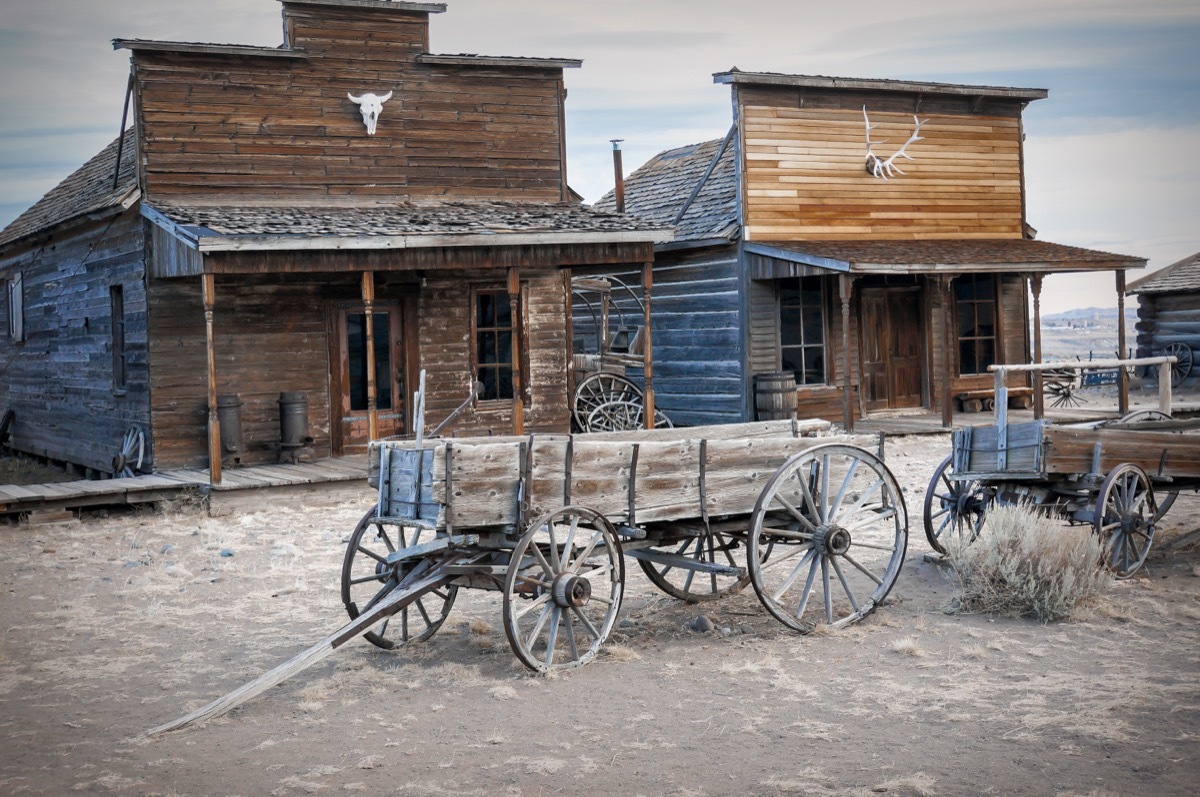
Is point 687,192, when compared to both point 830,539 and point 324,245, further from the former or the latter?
point 830,539

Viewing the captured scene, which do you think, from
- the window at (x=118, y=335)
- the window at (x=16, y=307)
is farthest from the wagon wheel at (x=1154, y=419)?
the window at (x=16, y=307)

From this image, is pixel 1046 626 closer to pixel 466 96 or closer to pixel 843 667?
pixel 843 667

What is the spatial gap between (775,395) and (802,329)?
2152 mm

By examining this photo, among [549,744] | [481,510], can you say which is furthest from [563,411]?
[549,744]

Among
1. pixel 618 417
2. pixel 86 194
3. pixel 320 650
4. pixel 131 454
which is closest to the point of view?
pixel 320 650

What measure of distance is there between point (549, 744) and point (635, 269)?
1558cm

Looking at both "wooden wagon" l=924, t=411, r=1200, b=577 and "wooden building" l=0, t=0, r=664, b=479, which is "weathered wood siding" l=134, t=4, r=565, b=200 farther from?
"wooden wagon" l=924, t=411, r=1200, b=577

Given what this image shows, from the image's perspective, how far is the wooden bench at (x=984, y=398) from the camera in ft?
68.0

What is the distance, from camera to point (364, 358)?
52.8 ft

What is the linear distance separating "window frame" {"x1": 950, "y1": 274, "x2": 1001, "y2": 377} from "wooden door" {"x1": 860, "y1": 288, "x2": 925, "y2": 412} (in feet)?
2.19

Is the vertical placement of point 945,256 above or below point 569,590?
above

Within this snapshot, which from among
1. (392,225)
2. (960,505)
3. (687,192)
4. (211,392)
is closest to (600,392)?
(687,192)

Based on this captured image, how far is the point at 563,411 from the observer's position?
56.7 feet

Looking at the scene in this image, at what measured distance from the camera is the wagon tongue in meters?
5.97
